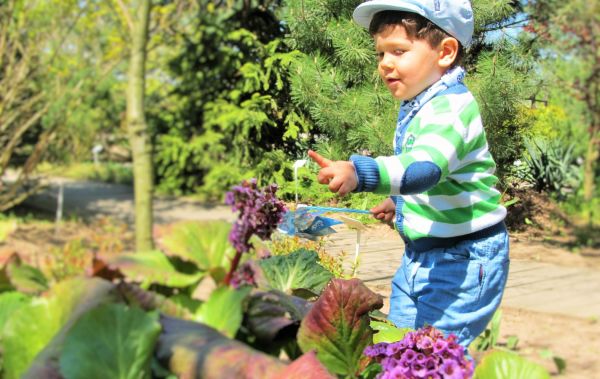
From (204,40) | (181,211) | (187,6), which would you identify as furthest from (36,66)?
(181,211)

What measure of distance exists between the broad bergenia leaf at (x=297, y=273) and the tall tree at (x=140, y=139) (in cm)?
80

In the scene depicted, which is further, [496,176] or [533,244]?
→ [496,176]

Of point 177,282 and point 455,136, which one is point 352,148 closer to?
point 455,136

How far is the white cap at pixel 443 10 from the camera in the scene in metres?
1.32

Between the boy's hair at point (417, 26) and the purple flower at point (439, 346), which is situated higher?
the boy's hair at point (417, 26)

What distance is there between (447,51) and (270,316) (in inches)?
29.7

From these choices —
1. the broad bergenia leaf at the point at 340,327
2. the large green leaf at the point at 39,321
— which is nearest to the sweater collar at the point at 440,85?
the broad bergenia leaf at the point at 340,327

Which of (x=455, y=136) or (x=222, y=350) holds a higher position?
(x=455, y=136)

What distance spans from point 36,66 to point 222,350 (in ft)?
23.5

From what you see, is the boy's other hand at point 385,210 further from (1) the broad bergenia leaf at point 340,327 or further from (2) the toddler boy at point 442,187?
(1) the broad bergenia leaf at point 340,327

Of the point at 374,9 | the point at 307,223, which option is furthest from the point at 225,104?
the point at 307,223

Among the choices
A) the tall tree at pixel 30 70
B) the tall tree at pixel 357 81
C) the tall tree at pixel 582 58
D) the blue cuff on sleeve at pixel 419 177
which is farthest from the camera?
the tall tree at pixel 30 70

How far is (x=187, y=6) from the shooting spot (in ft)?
22.8

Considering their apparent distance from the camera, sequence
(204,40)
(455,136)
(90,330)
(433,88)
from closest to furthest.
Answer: (90,330) → (455,136) → (433,88) → (204,40)
